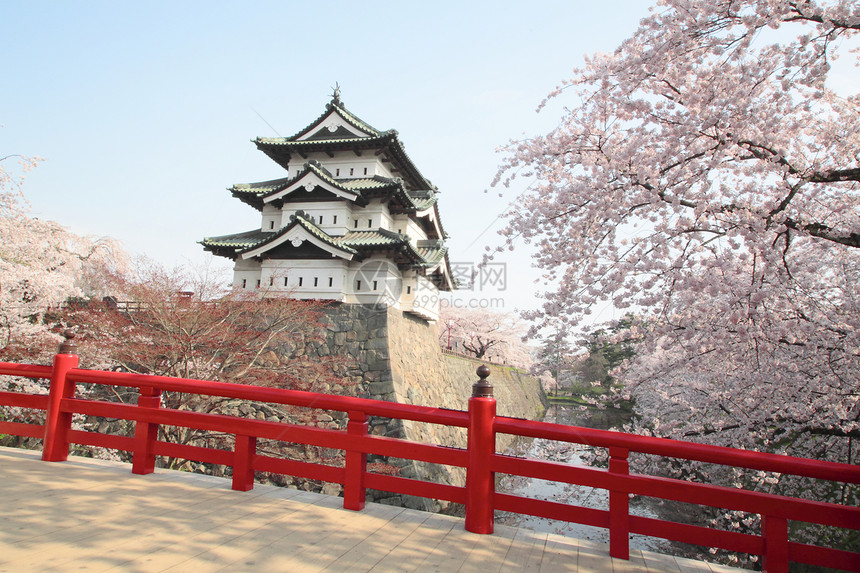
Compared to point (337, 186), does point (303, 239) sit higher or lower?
lower

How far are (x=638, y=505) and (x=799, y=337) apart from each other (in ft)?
35.3

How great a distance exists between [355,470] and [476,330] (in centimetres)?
3156

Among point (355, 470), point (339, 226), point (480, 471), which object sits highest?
point (339, 226)

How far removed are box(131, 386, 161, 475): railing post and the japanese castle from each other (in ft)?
34.6

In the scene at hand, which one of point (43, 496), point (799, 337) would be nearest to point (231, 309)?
point (43, 496)

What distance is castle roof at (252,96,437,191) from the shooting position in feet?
56.0

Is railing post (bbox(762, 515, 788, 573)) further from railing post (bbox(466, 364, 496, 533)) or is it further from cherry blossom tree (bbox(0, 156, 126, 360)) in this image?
cherry blossom tree (bbox(0, 156, 126, 360))

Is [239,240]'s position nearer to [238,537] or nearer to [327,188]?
[327,188]

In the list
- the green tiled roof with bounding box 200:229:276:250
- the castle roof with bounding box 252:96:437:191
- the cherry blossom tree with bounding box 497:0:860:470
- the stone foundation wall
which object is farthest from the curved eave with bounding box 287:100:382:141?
the cherry blossom tree with bounding box 497:0:860:470

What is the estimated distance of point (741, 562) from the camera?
7301mm

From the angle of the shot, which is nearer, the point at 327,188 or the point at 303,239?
the point at 303,239

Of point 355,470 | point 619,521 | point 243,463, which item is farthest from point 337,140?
point 619,521

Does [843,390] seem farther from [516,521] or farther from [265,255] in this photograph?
[265,255]

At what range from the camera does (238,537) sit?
2.88 metres
